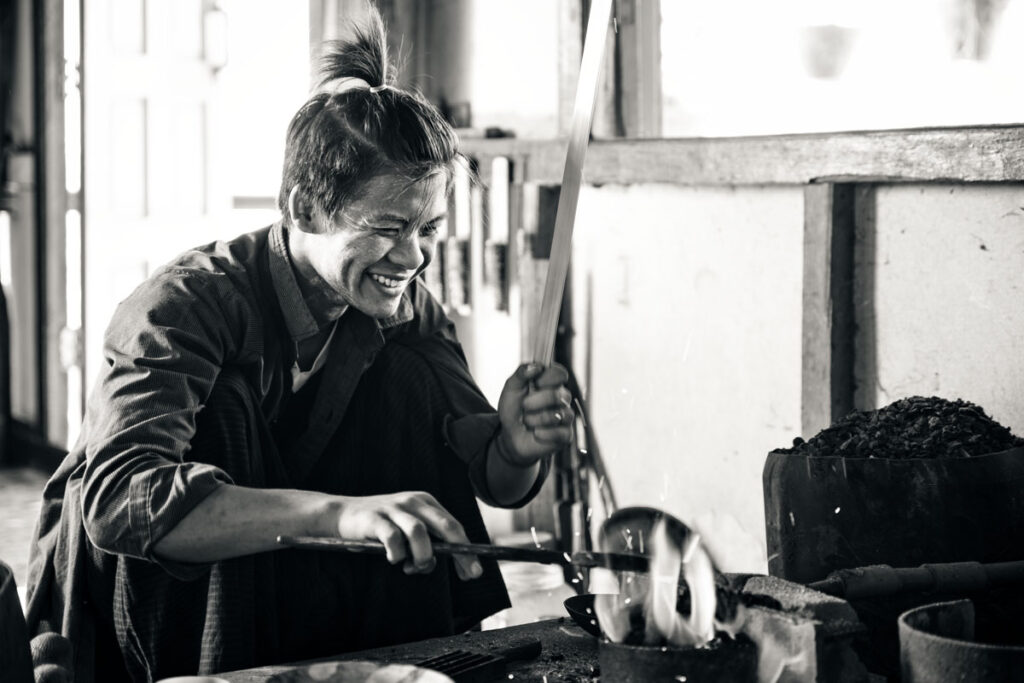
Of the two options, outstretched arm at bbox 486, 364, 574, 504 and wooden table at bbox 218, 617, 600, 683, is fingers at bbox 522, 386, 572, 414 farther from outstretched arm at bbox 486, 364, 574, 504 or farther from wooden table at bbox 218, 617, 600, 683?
wooden table at bbox 218, 617, 600, 683

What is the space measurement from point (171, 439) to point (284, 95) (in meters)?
5.47

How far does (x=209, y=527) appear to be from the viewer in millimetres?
1944

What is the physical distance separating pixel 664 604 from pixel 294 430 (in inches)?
43.0

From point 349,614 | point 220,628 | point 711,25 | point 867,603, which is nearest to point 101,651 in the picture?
point 220,628

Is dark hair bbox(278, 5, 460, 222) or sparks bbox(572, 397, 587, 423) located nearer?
dark hair bbox(278, 5, 460, 222)

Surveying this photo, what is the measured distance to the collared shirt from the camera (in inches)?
77.2

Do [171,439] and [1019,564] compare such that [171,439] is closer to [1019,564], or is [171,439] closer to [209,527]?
[209,527]

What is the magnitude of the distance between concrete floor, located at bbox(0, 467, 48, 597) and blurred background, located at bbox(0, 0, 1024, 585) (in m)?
0.03

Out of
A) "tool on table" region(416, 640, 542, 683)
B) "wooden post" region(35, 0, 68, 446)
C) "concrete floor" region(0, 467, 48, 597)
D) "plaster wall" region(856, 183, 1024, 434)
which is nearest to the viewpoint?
"tool on table" region(416, 640, 542, 683)

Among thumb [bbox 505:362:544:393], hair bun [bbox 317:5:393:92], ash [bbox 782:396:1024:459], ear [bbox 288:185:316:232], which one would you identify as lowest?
ash [bbox 782:396:1024:459]

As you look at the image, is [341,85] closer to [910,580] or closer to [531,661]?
Answer: [531,661]

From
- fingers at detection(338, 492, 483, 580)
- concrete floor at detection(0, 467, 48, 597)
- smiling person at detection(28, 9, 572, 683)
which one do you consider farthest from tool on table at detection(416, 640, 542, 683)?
concrete floor at detection(0, 467, 48, 597)

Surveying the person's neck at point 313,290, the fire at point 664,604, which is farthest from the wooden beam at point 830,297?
the fire at point 664,604

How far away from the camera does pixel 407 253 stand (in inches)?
92.6
